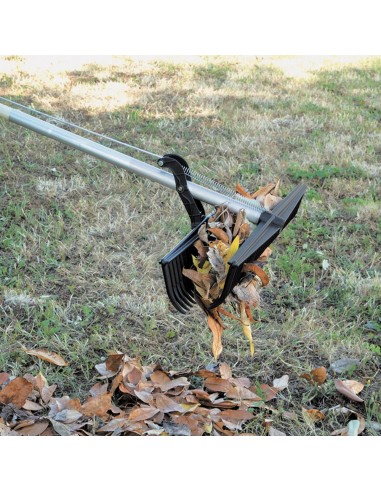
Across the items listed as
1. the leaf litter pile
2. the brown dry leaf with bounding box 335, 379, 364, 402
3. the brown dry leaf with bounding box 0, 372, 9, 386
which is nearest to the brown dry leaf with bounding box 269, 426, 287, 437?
the leaf litter pile

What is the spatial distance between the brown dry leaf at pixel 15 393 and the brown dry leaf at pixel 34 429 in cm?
13

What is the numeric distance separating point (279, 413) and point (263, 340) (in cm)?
49

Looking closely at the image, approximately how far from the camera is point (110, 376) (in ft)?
9.77

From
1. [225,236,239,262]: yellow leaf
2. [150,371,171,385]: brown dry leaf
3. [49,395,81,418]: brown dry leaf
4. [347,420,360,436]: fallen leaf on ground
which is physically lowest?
[347,420,360,436]: fallen leaf on ground

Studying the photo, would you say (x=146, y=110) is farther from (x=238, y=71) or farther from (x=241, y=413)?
(x=241, y=413)

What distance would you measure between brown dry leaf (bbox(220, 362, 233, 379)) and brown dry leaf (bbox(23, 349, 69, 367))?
0.67 m

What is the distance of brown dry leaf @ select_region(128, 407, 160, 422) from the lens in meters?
2.65

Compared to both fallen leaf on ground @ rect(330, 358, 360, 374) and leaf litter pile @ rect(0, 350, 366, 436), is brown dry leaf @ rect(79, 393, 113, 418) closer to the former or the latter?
leaf litter pile @ rect(0, 350, 366, 436)

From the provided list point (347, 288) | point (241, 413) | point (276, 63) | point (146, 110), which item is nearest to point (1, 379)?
point (241, 413)

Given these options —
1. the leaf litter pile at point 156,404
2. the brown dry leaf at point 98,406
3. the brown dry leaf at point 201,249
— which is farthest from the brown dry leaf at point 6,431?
the brown dry leaf at point 201,249

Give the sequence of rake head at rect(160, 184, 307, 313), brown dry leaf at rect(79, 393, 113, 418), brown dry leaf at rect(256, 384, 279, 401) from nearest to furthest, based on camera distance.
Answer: rake head at rect(160, 184, 307, 313)
brown dry leaf at rect(79, 393, 113, 418)
brown dry leaf at rect(256, 384, 279, 401)

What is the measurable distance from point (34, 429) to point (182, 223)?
6.04 ft

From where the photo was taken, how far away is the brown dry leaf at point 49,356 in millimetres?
3074

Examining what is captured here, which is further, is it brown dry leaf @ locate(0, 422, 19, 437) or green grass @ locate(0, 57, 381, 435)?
green grass @ locate(0, 57, 381, 435)
